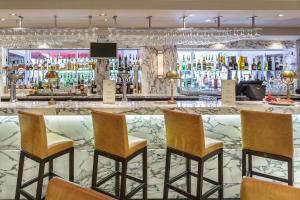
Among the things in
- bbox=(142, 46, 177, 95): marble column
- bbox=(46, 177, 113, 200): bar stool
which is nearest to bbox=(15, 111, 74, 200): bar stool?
bbox=(46, 177, 113, 200): bar stool

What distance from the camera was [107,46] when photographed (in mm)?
6973

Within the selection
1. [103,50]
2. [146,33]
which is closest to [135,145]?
[146,33]

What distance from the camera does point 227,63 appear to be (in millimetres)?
8203

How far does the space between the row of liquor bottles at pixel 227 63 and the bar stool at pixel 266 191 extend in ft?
22.5

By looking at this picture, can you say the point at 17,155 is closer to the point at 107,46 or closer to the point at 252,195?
the point at 252,195

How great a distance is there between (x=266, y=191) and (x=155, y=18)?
5.17m

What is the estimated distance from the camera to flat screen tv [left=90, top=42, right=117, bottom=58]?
6.88 metres

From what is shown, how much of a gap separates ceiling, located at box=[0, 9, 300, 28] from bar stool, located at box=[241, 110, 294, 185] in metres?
2.58

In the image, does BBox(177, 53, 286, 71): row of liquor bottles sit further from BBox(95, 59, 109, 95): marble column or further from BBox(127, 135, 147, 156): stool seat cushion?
BBox(127, 135, 147, 156): stool seat cushion

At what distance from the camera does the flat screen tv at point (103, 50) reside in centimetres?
688

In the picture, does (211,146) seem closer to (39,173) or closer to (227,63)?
(39,173)

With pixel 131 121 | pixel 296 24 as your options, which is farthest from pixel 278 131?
pixel 296 24

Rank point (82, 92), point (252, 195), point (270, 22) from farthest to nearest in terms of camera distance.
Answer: point (82, 92) < point (270, 22) < point (252, 195)

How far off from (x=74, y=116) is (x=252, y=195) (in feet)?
8.62
